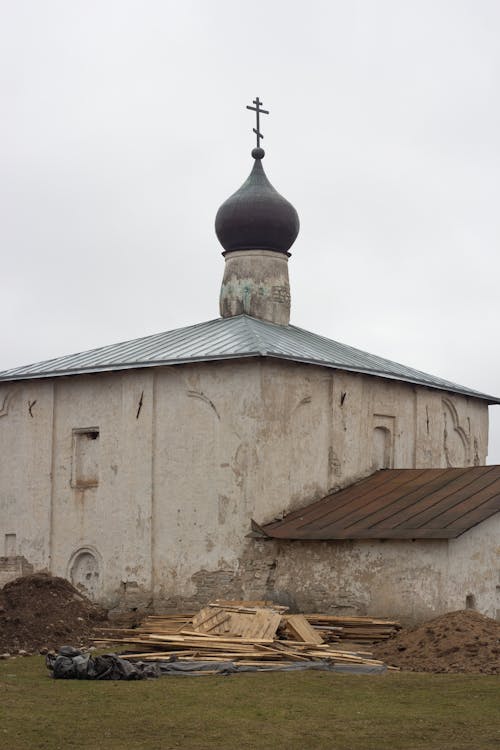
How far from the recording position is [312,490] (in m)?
21.9

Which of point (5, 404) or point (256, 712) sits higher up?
point (5, 404)

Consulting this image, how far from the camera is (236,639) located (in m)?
16.2

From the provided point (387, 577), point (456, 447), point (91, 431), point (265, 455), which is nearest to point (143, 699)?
point (387, 577)

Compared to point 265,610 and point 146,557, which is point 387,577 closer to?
point 265,610

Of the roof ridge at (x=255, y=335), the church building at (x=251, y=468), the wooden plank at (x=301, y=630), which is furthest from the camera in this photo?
the roof ridge at (x=255, y=335)

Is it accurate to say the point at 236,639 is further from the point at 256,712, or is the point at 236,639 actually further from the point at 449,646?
the point at 256,712

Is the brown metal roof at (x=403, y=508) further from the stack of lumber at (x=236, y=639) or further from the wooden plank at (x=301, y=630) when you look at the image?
the wooden plank at (x=301, y=630)

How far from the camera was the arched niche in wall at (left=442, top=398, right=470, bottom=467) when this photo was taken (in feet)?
82.3

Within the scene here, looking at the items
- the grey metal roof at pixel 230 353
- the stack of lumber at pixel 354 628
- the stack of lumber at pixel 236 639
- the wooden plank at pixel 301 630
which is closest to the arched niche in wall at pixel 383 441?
the grey metal roof at pixel 230 353

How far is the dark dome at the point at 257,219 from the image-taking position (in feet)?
83.0

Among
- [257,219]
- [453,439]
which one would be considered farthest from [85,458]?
[453,439]

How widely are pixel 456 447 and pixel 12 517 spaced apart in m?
8.96

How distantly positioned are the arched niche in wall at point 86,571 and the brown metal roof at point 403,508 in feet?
12.0

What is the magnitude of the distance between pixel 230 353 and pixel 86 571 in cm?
522
